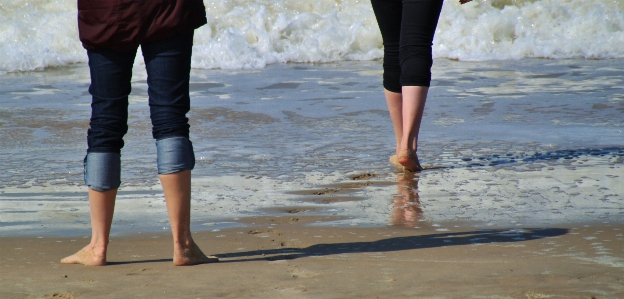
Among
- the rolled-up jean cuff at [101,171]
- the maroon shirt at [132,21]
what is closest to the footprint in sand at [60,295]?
the rolled-up jean cuff at [101,171]

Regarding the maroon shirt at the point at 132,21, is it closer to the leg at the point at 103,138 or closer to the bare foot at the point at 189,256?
the leg at the point at 103,138

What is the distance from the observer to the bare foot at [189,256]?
2.34 meters

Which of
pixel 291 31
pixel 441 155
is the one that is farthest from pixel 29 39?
pixel 441 155

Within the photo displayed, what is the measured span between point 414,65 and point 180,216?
1.80m

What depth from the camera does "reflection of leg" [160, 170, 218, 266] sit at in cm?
234

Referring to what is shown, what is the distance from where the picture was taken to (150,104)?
2.36 metres

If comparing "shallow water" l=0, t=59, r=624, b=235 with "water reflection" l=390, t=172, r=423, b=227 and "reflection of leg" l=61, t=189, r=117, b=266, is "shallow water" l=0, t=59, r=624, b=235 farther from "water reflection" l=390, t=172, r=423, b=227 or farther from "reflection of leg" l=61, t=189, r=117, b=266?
"reflection of leg" l=61, t=189, r=117, b=266

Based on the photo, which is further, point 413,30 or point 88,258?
point 413,30

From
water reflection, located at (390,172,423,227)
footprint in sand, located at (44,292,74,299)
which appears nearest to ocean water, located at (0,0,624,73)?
water reflection, located at (390,172,423,227)

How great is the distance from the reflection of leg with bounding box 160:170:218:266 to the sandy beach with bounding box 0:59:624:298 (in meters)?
0.05

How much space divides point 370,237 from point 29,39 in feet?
29.9

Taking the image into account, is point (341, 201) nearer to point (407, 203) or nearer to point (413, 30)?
point (407, 203)

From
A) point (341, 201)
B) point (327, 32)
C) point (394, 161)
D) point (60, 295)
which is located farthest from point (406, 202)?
point (327, 32)

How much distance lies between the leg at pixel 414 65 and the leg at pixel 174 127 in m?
1.61
